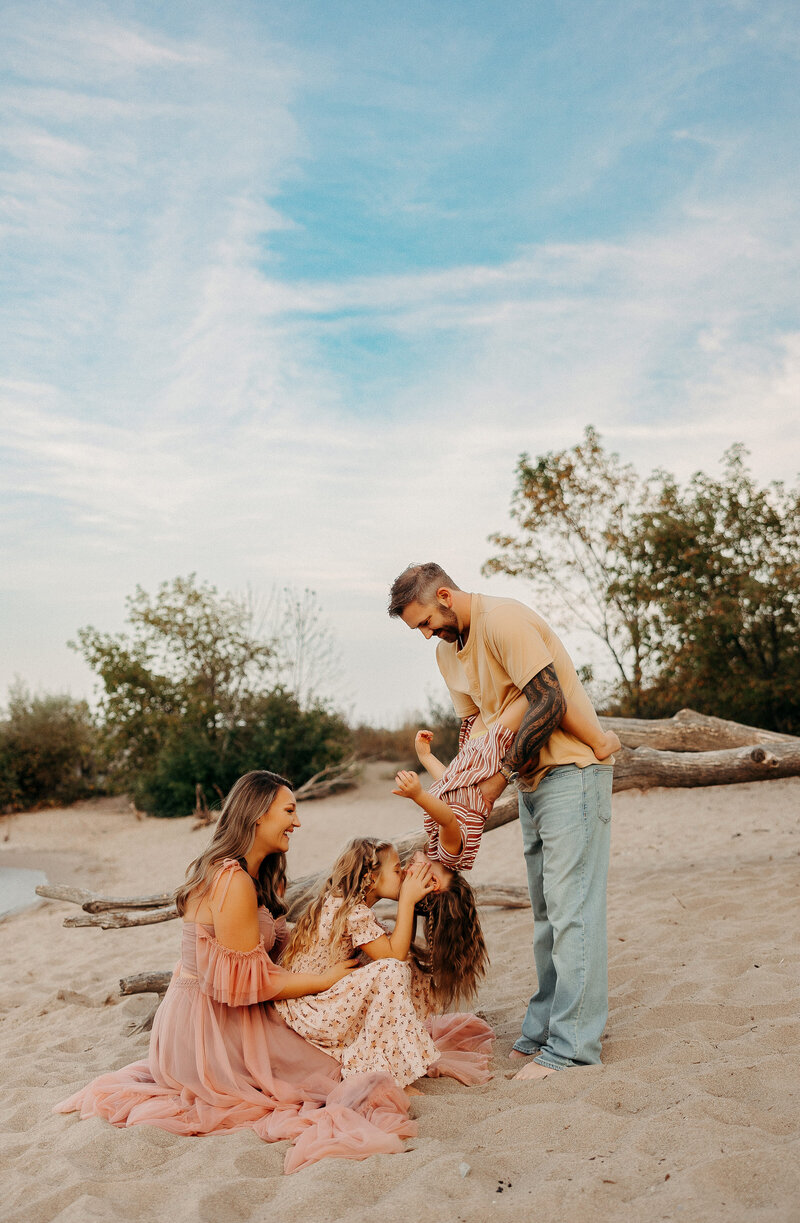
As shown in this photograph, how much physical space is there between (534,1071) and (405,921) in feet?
2.31

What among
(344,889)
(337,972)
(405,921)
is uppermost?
(344,889)

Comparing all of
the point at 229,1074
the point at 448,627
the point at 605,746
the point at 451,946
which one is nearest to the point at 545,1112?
the point at 451,946

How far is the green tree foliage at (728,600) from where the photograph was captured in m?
15.2

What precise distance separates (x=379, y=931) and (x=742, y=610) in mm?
13423

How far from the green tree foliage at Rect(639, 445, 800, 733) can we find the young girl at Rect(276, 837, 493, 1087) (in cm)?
1275

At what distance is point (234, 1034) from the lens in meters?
3.31

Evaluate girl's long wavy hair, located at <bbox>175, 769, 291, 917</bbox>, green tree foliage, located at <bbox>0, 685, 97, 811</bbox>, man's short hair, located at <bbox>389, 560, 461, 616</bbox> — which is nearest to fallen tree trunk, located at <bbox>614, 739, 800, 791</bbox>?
man's short hair, located at <bbox>389, 560, 461, 616</bbox>

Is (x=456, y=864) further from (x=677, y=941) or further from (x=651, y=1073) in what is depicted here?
(x=677, y=941)

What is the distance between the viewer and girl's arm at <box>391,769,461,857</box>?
2990mm

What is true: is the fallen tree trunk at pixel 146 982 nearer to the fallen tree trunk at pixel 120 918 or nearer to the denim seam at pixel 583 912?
the fallen tree trunk at pixel 120 918

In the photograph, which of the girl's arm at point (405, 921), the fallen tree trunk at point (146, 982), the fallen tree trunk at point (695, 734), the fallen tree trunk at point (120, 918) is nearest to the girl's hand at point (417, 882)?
the girl's arm at point (405, 921)

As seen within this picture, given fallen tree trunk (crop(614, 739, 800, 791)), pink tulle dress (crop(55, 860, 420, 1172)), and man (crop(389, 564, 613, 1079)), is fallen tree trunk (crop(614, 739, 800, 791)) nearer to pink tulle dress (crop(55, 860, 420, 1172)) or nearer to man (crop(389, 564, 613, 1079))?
man (crop(389, 564, 613, 1079))

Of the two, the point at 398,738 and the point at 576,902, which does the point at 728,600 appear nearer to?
the point at 398,738

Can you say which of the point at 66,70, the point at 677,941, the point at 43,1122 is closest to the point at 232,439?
the point at 66,70
